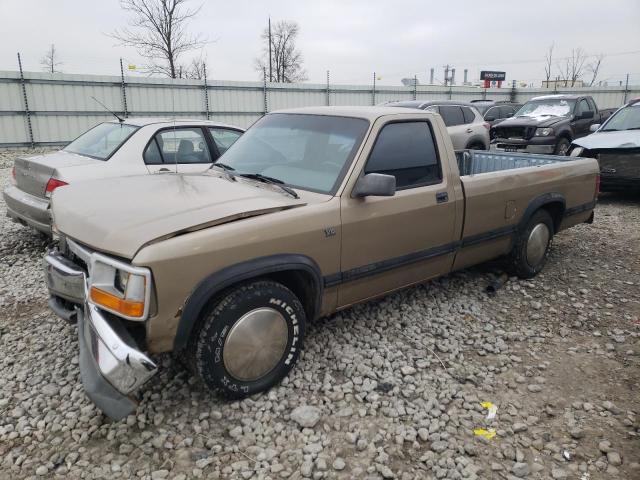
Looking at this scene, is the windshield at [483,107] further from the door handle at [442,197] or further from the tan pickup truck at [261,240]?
the door handle at [442,197]

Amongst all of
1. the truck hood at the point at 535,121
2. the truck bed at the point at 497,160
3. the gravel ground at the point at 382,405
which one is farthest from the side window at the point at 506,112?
the gravel ground at the point at 382,405

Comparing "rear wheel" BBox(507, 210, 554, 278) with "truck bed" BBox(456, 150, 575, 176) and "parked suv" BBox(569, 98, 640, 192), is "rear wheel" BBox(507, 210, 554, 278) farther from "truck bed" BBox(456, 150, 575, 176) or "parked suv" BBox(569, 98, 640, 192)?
"parked suv" BBox(569, 98, 640, 192)

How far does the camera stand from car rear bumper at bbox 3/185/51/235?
5238 mm

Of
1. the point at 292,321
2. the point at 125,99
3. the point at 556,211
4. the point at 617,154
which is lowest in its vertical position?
the point at 292,321

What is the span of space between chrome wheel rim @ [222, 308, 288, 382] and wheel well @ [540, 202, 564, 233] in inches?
137

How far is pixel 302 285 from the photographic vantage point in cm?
329

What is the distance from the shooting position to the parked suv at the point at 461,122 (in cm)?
1144

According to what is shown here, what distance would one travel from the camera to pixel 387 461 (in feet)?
8.68

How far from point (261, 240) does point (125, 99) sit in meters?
16.6

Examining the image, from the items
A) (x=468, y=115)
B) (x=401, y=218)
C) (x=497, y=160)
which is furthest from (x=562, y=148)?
(x=401, y=218)

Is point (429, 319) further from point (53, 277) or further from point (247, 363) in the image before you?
point (53, 277)

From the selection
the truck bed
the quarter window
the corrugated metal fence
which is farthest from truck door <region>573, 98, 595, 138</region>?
the quarter window

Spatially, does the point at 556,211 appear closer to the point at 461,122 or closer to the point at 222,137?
the point at 222,137

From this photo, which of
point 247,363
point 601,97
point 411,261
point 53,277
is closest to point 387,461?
point 247,363
